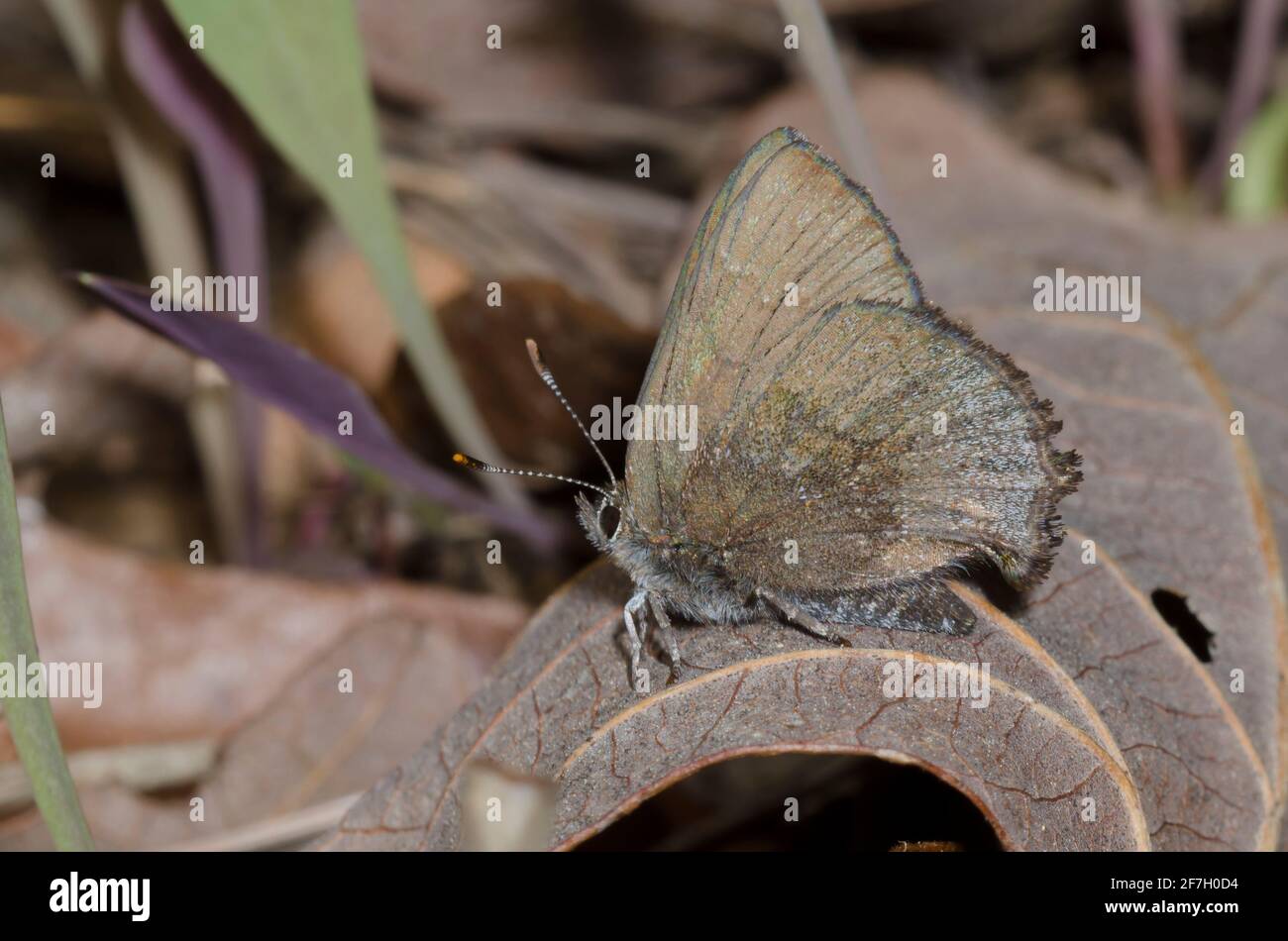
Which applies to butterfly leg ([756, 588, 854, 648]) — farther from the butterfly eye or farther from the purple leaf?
the purple leaf

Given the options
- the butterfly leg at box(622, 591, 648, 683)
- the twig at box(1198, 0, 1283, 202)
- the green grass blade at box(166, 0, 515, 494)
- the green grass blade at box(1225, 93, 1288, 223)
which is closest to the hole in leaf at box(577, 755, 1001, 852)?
the butterfly leg at box(622, 591, 648, 683)

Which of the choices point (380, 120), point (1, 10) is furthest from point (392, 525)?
point (1, 10)

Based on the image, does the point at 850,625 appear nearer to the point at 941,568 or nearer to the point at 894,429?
the point at 941,568

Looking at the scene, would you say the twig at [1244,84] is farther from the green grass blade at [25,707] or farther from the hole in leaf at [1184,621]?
the green grass blade at [25,707]

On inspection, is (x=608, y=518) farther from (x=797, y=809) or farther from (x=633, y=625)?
(x=797, y=809)

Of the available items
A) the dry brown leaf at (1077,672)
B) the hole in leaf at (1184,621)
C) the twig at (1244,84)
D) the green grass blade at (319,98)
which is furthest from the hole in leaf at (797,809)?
the twig at (1244,84)

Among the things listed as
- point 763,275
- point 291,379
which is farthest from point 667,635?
point 291,379
